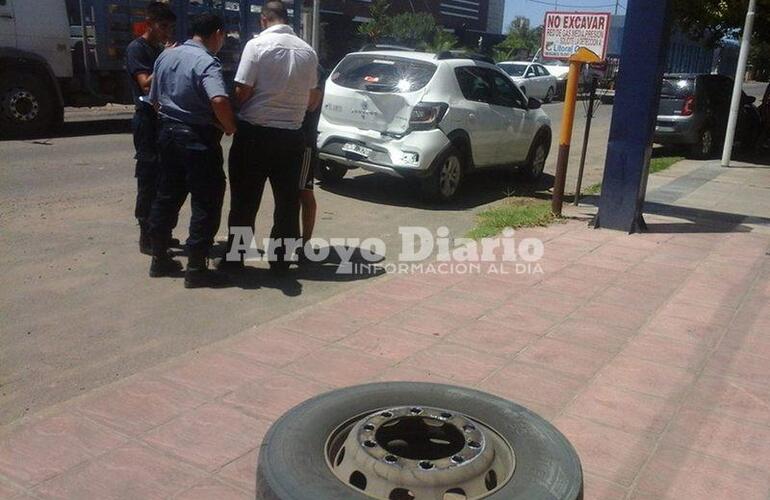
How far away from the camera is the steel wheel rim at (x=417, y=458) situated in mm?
2082

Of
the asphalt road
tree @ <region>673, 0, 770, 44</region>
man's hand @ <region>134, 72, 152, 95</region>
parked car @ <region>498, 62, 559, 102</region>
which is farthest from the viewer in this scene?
parked car @ <region>498, 62, 559, 102</region>

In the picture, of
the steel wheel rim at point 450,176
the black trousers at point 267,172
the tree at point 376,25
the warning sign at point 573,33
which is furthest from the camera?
the tree at point 376,25

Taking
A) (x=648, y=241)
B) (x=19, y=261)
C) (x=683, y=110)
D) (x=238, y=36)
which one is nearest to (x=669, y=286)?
(x=648, y=241)

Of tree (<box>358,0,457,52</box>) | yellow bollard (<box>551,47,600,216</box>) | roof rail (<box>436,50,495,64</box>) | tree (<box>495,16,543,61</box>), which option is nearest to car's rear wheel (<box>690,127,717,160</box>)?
roof rail (<box>436,50,495,64</box>)

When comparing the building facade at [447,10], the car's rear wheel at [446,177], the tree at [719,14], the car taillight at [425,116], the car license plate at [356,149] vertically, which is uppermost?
the building facade at [447,10]

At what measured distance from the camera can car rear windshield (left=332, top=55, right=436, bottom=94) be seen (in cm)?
841

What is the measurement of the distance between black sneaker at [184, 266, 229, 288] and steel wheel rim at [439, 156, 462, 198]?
12.2 feet

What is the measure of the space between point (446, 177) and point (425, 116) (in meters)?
0.82

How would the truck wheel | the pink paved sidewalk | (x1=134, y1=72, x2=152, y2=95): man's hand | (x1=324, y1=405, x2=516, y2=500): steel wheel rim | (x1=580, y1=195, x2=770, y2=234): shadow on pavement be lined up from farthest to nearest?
the truck wheel
(x1=580, y1=195, x2=770, y2=234): shadow on pavement
(x1=134, y1=72, x2=152, y2=95): man's hand
the pink paved sidewalk
(x1=324, y1=405, x2=516, y2=500): steel wheel rim

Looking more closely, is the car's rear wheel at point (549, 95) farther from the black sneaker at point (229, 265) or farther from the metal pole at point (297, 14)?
the black sneaker at point (229, 265)

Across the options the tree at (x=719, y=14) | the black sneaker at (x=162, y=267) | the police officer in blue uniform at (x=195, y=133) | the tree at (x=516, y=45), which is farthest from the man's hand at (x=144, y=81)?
the tree at (x=516, y=45)

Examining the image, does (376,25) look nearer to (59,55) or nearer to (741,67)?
(741,67)

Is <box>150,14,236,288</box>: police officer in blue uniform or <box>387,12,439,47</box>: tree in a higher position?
<box>387,12,439,47</box>: tree

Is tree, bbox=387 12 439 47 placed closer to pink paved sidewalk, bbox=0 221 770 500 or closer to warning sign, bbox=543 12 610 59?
warning sign, bbox=543 12 610 59
